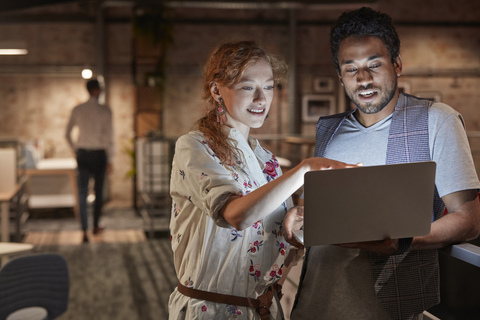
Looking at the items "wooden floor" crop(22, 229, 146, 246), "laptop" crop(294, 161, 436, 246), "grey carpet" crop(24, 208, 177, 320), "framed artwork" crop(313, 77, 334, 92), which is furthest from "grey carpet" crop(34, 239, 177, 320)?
"framed artwork" crop(313, 77, 334, 92)

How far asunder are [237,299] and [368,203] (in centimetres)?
47

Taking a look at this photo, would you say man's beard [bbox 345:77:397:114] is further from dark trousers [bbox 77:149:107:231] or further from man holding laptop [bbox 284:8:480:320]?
dark trousers [bbox 77:149:107:231]

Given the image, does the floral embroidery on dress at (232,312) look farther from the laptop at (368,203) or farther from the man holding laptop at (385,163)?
the laptop at (368,203)

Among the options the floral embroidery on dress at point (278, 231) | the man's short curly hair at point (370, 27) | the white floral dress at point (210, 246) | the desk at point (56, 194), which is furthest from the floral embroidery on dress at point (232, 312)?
the desk at point (56, 194)

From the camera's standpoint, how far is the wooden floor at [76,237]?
639 centimetres

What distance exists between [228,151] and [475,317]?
1.18m

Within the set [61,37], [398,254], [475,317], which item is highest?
[61,37]

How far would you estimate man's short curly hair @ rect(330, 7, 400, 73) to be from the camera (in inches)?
61.5

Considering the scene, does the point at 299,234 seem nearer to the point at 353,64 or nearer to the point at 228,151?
the point at 228,151

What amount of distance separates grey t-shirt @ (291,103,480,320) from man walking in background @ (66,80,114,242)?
490 cm

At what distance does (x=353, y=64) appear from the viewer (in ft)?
5.17

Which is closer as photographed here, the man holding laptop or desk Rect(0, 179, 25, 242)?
the man holding laptop

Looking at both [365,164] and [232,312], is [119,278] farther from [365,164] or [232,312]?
[365,164]

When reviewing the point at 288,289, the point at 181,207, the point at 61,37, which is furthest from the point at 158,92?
the point at 181,207
